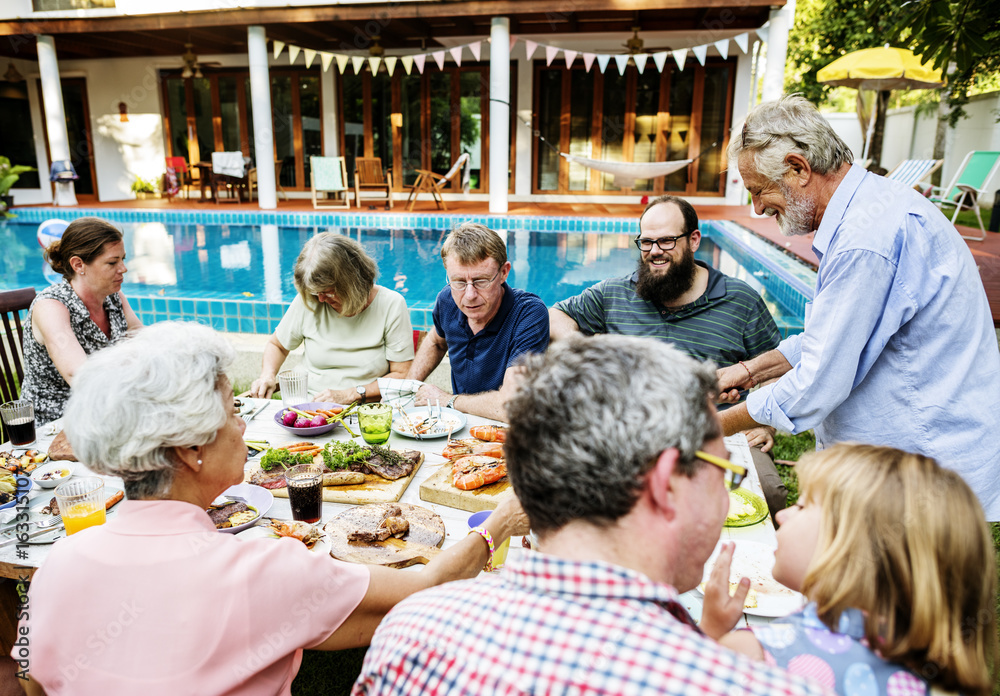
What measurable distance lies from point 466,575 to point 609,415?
0.70 m

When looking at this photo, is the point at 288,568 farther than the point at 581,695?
Yes

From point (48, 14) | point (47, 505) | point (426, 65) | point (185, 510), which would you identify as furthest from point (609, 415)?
point (48, 14)

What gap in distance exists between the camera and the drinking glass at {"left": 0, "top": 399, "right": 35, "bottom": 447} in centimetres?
202

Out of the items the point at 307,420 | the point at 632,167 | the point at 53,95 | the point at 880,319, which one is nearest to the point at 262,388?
the point at 307,420

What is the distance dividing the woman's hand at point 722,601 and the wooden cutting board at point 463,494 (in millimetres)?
657

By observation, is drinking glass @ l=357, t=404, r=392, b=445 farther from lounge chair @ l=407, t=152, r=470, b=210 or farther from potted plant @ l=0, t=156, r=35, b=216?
potted plant @ l=0, t=156, r=35, b=216

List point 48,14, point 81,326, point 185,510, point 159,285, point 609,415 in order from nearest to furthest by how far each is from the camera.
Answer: point 609,415 < point 185,510 < point 81,326 < point 159,285 < point 48,14

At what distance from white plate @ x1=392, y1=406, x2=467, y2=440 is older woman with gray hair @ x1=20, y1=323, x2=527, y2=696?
0.89 m

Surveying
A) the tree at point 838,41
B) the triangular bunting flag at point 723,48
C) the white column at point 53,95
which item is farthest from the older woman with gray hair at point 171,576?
the white column at point 53,95

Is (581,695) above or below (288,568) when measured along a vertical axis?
above

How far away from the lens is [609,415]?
2.64 ft

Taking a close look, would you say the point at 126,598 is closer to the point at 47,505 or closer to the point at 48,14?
the point at 47,505

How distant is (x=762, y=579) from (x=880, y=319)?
2.25 ft

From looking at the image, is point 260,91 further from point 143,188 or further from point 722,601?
point 722,601
